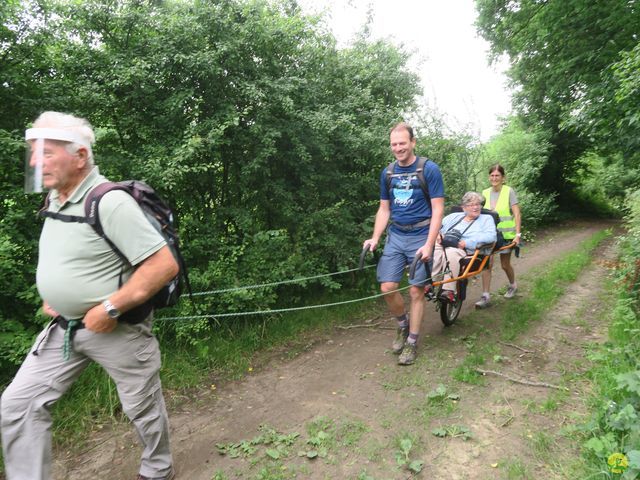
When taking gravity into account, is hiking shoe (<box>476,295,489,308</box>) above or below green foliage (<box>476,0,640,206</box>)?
below

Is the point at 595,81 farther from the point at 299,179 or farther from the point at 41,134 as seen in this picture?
the point at 41,134

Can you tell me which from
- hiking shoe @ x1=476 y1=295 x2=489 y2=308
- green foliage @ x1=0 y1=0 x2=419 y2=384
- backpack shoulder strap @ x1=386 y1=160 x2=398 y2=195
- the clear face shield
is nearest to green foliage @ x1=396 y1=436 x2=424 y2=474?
green foliage @ x1=0 y1=0 x2=419 y2=384

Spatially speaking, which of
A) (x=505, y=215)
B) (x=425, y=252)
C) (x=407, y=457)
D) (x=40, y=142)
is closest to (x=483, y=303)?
(x=505, y=215)

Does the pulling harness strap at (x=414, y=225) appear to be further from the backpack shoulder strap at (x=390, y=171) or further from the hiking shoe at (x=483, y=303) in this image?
the hiking shoe at (x=483, y=303)

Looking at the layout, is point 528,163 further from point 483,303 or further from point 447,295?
point 447,295

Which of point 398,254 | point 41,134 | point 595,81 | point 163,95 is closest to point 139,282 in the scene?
point 41,134

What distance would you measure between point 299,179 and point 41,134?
3.77 metres

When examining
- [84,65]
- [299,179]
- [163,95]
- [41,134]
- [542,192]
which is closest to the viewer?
[41,134]

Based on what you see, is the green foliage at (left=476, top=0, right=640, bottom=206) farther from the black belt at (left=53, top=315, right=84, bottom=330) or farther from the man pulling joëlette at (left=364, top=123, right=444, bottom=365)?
the black belt at (left=53, top=315, right=84, bottom=330)

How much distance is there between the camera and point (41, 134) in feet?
6.41

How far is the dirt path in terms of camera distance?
274cm

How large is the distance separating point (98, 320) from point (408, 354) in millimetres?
3010

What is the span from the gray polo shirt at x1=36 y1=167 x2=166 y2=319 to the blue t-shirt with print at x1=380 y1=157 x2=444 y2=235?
2.63 m

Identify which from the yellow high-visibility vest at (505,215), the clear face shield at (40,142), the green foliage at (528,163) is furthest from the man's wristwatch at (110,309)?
the green foliage at (528,163)
